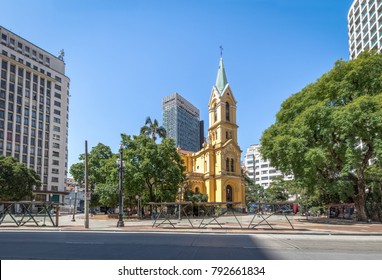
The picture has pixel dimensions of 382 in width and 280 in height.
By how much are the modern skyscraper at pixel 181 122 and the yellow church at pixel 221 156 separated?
7485cm

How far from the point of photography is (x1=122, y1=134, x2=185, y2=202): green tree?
42.9m

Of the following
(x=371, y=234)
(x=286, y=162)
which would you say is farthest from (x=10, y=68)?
(x=371, y=234)

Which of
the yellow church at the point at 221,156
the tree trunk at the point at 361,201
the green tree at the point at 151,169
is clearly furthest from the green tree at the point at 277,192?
the tree trunk at the point at 361,201

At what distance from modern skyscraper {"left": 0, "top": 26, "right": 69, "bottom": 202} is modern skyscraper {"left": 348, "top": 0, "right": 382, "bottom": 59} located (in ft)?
241

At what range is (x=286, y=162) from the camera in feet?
102

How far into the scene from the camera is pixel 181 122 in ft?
513

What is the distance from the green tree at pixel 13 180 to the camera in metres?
56.6

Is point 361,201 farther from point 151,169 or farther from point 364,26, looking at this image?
point 364,26

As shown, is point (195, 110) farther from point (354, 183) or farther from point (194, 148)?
point (354, 183)

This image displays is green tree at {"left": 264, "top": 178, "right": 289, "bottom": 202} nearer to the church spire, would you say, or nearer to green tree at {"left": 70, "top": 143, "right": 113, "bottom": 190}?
the church spire

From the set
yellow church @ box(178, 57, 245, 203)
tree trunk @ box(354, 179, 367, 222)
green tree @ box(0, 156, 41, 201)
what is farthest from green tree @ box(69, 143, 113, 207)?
tree trunk @ box(354, 179, 367, 222)

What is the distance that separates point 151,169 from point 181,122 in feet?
372

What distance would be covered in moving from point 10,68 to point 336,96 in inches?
2980

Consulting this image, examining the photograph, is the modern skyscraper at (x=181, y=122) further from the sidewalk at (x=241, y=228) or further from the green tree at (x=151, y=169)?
the sidewalk at (x=241, y=228)
